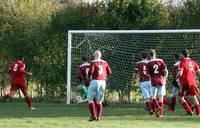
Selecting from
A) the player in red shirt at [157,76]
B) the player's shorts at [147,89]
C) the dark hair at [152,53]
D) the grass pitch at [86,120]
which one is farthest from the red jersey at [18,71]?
the dark hair at [152,53]

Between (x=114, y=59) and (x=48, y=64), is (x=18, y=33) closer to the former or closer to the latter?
(x=48, y=64)

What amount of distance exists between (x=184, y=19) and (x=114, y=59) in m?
3.73

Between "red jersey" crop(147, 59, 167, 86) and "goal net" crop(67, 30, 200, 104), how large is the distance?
659 centimetres

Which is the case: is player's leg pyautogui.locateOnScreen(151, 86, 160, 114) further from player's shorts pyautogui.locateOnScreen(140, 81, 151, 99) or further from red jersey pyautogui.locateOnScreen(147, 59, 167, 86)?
player's shorts pyautogui.locateOnScreen(140, 81, 151, 99)

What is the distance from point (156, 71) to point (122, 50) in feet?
23.7

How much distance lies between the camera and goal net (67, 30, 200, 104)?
2547 centimetres

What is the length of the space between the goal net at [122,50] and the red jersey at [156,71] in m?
6.59

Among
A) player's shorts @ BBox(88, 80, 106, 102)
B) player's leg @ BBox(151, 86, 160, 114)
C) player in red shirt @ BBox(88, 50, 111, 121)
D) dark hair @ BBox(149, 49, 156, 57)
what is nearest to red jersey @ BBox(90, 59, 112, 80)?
player in red shirt @ BBox(88, 50, 111, 121)

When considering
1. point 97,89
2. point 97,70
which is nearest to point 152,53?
point 97,70

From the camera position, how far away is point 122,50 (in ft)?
85.3

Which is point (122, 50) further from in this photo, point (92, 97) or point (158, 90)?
point (92, 97)

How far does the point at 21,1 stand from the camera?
31.0 metres

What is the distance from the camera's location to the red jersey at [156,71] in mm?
18781

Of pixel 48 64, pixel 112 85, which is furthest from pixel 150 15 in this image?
pixel 48 64
